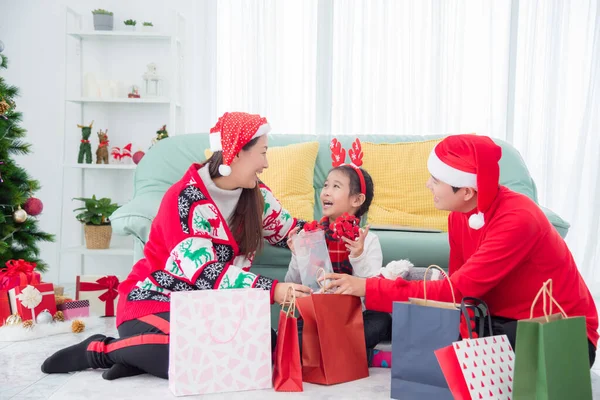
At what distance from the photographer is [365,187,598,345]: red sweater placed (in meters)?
1.71

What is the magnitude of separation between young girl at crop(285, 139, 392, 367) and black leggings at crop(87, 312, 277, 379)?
48cm

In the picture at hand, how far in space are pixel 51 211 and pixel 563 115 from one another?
370 centimetres

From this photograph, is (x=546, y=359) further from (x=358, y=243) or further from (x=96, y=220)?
(x=96, y=220)

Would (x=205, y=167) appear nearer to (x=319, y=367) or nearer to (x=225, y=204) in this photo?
(x=225, y=204)

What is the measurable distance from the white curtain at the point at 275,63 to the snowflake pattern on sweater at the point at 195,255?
229 cm

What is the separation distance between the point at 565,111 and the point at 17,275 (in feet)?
11.8

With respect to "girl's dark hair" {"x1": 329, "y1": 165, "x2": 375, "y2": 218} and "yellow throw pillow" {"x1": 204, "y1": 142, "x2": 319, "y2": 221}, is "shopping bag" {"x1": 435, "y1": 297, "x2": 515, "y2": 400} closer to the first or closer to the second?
"girl's dark hair" {"x1": 329, "y1": 165, "x2": 375, "y2": 218}

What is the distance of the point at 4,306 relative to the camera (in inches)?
105

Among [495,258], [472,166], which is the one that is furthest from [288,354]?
[472,166]

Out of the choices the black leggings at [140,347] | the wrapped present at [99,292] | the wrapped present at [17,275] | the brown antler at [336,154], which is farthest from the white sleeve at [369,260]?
the wrapped present at [17,275]

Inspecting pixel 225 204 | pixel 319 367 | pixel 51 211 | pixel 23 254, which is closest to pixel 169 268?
pixel 225 204

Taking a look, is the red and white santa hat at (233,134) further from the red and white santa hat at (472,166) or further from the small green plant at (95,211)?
the small green plant at (95,211)

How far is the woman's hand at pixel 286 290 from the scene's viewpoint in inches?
73.6

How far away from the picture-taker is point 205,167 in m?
2.10
